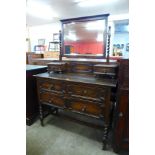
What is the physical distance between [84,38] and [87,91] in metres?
0.99

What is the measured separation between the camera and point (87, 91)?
166 cm

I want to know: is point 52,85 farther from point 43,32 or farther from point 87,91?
point 43,32

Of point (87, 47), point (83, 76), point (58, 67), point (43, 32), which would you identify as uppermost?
point (43, 32)

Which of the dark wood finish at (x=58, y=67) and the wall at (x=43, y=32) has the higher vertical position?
the wall at (x=43, y=32)

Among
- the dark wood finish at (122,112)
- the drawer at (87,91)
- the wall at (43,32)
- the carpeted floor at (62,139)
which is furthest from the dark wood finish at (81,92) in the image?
the wall at (43,32)

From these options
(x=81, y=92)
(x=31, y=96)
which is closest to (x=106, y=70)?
(x=81, y=92)

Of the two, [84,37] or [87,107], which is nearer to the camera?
[87,107]

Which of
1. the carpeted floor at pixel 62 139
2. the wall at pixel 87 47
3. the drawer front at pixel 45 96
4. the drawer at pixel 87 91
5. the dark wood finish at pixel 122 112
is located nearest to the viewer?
the dark wood finish at pixel 122 112

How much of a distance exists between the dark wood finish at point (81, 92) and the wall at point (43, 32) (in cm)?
477

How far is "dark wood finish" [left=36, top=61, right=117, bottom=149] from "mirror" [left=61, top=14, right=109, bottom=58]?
0.27 meters

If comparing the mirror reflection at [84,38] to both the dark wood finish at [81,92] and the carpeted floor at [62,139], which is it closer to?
the dark wood finish at [81,92]

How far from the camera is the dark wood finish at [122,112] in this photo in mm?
1403
